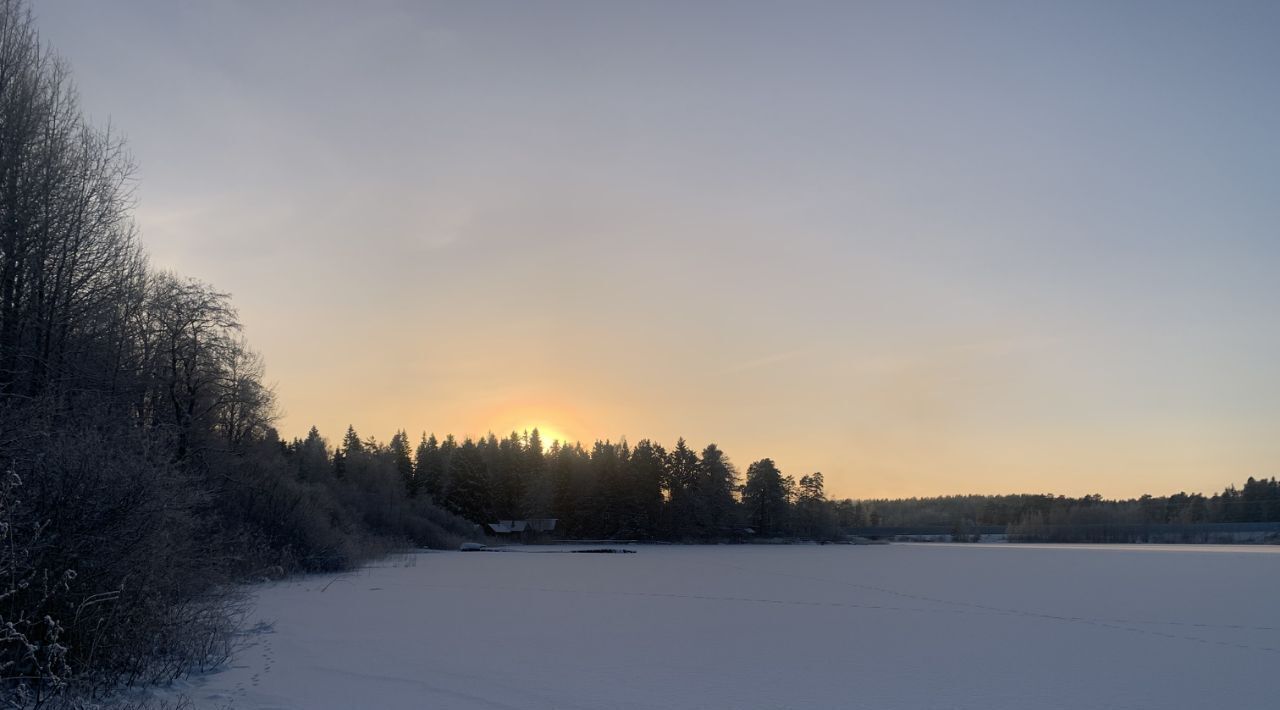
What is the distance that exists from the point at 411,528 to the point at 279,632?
51.5m

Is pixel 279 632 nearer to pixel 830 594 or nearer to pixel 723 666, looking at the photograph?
pixel 723 666

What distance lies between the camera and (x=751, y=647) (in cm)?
1446

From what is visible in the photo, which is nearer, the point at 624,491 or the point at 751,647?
the point at 751,647

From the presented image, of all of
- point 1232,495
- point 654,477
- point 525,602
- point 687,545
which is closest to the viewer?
point 525,602

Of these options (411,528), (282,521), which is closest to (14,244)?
(282,521)

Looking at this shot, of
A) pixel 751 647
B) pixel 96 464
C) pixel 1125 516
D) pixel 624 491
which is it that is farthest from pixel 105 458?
pixel 1125 516

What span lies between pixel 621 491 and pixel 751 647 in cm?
6953

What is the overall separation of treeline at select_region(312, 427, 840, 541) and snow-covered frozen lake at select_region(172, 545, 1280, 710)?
5449cm

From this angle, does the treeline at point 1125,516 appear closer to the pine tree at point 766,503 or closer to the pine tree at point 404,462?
the pine tree at point 766,503

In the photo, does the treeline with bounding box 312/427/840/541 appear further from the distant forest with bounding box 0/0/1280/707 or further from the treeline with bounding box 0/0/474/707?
the treeline with bounding box 0/0/474/707

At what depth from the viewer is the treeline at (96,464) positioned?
26.6ft

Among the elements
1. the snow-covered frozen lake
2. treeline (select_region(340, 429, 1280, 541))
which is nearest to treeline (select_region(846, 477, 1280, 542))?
treeline (select_region(340, 429, 1280, 541))

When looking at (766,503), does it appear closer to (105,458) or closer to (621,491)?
(621,491)

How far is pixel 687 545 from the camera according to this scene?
7819 centimetres
